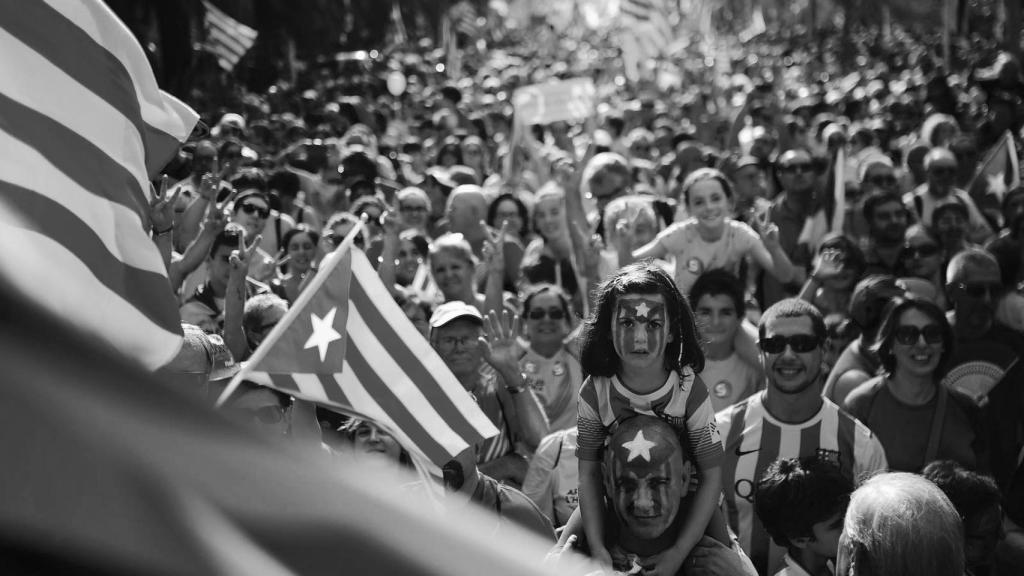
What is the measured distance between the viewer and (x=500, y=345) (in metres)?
5.40

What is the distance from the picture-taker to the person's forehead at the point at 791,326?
5.00m

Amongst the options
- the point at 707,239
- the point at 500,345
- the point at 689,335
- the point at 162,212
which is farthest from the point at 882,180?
the point at 689,335

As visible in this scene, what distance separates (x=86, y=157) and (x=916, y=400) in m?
3.36

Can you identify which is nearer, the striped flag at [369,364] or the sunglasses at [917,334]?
the striped flag at [369,364]

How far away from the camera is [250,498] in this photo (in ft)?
3.42

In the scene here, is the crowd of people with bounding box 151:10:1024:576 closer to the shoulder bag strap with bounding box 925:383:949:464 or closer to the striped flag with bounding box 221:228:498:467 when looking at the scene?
the shoulder bag strap with bounding box 925:383:949:464

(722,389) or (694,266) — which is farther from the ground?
(694,266)

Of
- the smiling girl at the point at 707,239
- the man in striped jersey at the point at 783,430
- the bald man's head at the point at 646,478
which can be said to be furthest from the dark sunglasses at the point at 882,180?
the bald man's head at the point at 646,478

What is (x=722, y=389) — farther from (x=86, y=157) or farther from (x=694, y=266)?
(x=86, y=157)

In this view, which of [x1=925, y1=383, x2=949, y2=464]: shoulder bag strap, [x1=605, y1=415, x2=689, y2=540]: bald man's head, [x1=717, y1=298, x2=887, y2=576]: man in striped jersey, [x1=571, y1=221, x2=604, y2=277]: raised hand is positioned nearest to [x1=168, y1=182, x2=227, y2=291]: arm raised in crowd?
[x1=571, y1=221, x2=604, y2=277]: raised hand

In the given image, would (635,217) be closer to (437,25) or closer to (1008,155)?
(1008,155)

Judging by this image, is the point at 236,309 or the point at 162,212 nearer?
the point at 162,212

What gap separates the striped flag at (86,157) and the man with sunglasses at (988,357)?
343 centimetres

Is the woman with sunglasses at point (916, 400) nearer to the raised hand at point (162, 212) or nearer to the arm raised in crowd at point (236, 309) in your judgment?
the arm raised in crowd at point (236, 309)
